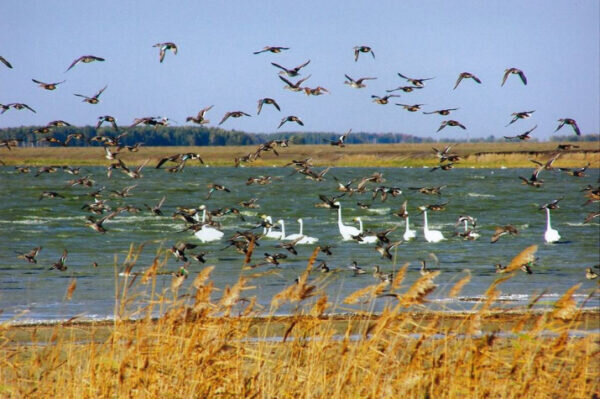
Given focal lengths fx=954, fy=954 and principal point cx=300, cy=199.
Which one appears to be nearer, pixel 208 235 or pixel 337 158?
pixel 208 235

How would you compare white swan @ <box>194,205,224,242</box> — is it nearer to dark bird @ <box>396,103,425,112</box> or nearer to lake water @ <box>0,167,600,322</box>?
lake water @ <box>0,167,600,322</box>

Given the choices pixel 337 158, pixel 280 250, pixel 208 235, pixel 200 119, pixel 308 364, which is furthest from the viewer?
pixel 337 158

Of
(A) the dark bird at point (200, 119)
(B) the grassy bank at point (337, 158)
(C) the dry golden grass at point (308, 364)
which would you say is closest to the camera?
(C) the dry golden grass at point (308, 364)

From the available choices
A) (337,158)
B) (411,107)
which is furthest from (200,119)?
(337,158)

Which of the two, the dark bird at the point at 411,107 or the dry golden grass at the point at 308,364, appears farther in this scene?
the dark bird at the point at 411,107

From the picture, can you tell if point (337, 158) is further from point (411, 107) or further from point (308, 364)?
point (308, 364)

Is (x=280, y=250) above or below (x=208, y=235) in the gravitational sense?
below

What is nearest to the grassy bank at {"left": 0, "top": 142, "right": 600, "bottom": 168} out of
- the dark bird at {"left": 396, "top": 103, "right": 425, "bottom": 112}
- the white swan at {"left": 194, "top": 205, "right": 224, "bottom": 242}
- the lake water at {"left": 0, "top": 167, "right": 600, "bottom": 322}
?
the lake water at {"left": 0, "top": 167, "right": 600, "bottom": 322}

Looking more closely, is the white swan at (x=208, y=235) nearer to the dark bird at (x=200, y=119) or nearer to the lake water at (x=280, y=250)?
the lake water at (x=280, y=250)

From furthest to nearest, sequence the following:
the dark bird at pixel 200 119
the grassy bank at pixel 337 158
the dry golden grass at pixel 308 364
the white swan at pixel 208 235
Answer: the grassy bank at pixel 337 158 < the white swan at pixel 208 235 < the dark bird at pixel 200 119 < the dry golden grass at pixel 308 364

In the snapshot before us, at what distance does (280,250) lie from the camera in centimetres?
3666

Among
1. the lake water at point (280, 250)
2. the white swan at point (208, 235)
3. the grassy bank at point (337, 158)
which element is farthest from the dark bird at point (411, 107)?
the grassy bank at point (337, 158)

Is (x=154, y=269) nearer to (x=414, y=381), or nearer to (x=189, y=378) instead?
(x=189, y=378)

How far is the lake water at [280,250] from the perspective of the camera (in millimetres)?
22328
